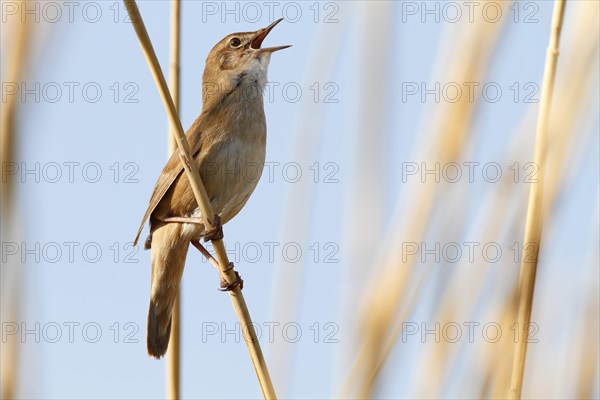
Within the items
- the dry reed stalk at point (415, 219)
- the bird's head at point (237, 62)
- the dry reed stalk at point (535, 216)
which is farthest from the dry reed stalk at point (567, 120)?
the bird's head at point (237, 62)

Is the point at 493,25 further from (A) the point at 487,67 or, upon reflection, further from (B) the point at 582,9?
(B) the point at 582,9

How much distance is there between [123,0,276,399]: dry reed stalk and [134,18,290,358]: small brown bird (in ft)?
3.78

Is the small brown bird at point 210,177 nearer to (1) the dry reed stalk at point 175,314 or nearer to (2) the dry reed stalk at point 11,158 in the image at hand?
(1) the dry reed stalk at point 175,314

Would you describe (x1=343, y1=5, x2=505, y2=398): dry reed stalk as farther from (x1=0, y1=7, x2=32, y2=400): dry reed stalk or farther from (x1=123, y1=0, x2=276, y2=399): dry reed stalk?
(x1=0, y1=7, x2=32, y2=400): dry reed stalk

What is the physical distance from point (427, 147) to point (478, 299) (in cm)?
58

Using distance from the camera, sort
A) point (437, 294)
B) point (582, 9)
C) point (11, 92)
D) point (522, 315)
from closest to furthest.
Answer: point (11, 92) → point (522, 315) → point (437, 294) → point (582, 9)

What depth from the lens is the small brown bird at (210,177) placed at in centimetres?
436

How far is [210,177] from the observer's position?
14.4ft

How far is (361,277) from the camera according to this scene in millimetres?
3008

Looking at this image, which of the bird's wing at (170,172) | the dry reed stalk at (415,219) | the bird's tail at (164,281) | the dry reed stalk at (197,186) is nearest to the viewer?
the dry reed stalk at (197,186)

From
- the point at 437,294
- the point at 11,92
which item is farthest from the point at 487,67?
the point at 11,92

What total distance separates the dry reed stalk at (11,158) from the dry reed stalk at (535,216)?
5.08 feet

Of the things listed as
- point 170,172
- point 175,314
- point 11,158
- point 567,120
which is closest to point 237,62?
point 170,172

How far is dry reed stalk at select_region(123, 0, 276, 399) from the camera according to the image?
2.12 m
